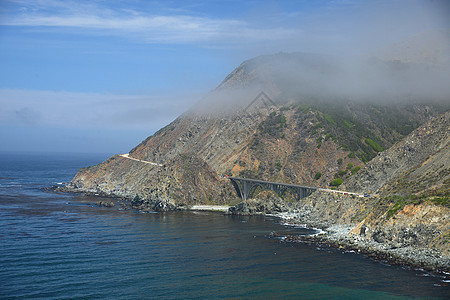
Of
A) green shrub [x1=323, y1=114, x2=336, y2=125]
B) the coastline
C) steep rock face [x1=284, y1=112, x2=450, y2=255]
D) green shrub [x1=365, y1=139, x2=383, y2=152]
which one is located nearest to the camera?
the coastline

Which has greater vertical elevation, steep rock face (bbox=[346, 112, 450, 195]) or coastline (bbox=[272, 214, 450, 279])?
steep rock face (bbox=[346, 112, 450, 195])

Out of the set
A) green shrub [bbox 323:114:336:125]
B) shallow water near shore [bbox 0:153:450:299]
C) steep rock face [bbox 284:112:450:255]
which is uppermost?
green shrub [bbox 323:114:336:125]

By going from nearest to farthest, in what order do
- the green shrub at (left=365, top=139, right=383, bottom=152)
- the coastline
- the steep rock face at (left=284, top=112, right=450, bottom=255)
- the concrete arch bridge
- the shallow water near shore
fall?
the shallow water near shore
the coastline
the steep rock face at (left=284, top=112, right=450, bottom=255)
the concrete arch bridge
the green shrub at (left=365, top=139, right=383, bottom=152)

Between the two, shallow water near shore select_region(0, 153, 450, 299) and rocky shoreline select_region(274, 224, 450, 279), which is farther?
rocky shoreline select_region(274, 224, 450, 279)

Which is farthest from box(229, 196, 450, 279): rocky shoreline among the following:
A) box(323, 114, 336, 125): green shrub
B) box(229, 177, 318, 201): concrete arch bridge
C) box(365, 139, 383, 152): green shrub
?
box(323, 114, 336, 125): green shrub

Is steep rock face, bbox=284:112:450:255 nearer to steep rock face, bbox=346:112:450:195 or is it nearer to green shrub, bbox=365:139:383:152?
steep rock face, bbox=346:112:450:195

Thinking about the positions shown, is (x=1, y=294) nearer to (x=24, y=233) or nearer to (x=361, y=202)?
(x=24, y=233)

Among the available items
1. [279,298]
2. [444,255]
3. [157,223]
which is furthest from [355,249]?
[157,223]

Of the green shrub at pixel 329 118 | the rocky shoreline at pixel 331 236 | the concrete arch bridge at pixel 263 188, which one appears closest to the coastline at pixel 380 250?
the rocky shoreline at pixel 331 236

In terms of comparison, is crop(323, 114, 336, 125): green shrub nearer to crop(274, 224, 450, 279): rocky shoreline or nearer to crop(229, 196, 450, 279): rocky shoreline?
crop(229, 196, 450, 279): rocky shoreline

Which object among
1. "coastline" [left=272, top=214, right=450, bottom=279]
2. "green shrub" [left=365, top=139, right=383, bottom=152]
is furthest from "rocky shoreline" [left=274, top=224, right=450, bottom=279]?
"green shrub" [left=365, top=139, right=383, bottom=152]
